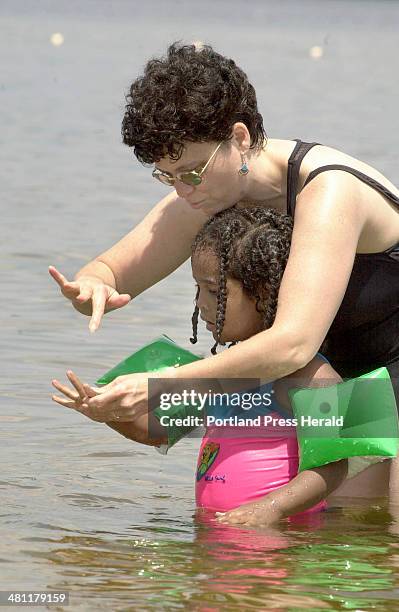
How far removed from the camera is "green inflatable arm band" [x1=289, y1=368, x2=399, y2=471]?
5363mm

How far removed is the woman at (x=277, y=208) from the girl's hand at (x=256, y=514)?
0.53 meters

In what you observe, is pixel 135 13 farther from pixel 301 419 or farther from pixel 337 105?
pixel 301 419

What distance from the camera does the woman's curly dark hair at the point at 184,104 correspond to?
5301 millimetres

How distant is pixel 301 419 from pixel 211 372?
1.78 feet

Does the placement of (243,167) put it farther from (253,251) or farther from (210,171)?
(253,251)

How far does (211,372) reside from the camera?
5059mm

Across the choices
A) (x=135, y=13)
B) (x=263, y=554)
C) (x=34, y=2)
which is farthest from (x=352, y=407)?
(x=34, y=2)

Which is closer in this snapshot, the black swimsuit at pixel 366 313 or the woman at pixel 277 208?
the woman at pixel 277 208

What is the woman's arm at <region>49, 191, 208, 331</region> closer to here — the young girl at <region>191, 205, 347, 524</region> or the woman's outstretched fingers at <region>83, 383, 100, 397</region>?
the young girl at <region>191, 205, 347, 524</region>

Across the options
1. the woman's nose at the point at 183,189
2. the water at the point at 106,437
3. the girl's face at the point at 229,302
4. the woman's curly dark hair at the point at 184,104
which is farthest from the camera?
the girl's face at the point at 229,302

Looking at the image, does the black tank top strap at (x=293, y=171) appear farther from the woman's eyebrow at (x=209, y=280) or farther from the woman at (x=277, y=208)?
the woman's eyebrow at (x=209, y=280)

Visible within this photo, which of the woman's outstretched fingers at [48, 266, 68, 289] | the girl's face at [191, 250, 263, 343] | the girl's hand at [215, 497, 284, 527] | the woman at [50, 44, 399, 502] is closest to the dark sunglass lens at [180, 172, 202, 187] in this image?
the woman at [50, 44, 399, 502]

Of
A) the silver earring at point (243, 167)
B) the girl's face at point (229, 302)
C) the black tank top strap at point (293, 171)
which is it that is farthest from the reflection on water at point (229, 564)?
the silver earring at point (243, 167)

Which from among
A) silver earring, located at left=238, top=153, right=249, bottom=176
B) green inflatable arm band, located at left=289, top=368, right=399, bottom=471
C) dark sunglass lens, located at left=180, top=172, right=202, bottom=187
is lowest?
green inflatable arm band, located at left=289, top=368, right=399, bottom=471
